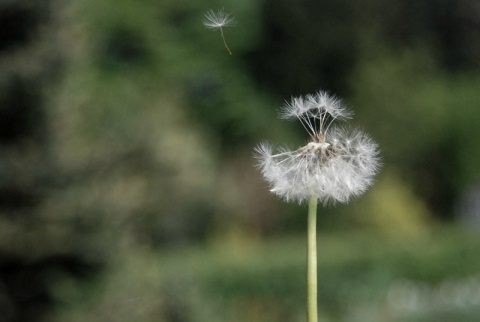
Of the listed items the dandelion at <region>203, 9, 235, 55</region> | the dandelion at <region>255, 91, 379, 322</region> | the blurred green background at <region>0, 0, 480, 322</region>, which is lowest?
the dandelion at <region>255, 91, 379, 322</region>

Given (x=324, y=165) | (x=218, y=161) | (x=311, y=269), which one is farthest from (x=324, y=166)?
(x=218, y=161)

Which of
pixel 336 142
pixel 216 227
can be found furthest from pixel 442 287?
pixel 336 142

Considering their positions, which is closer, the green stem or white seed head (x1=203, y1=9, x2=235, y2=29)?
the green stem

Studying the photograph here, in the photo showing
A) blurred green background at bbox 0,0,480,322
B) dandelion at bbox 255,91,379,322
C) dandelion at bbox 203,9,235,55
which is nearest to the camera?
dandelion at bbox 255,91,379,322

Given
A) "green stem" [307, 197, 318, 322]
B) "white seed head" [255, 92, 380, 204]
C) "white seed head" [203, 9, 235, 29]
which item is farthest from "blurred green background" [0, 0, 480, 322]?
"green stem" [307, 197, 318, 322]

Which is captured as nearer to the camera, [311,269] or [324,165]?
[311,269]

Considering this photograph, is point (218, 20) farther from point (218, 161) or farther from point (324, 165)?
point (218, 161)

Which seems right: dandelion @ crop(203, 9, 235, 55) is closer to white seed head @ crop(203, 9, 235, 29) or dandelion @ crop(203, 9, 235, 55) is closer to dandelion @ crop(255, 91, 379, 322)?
white seed head @ crop(203, 9, 235, 29)

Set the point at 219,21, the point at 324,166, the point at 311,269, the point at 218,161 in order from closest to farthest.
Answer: the point at 311,269 < the point at 324,166 < the point at 219,21 < the point at 218,161
